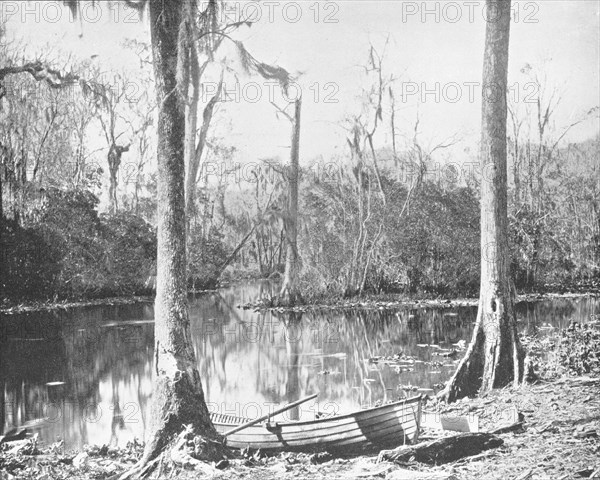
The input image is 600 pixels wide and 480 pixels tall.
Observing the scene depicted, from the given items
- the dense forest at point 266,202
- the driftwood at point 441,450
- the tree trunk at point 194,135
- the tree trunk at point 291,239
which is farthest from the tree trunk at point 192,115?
the driftwood at point 441,450

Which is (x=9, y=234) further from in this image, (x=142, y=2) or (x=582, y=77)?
(x=582, y=77)

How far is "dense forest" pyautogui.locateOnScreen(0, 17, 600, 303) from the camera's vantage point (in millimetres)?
10328

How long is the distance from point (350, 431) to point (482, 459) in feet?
3.33

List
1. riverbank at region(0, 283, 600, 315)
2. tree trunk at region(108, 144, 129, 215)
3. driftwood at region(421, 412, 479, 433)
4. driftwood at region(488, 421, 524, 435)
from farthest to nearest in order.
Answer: tree trunk at region(108, 144, 129, 215), riverbank at region(0, 283, 600, 315), driftwood at region(421, 412, 479, 433), driftwood at region(488, 421, 524, 435)

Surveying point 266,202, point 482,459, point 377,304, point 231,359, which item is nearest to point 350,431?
point 482,459

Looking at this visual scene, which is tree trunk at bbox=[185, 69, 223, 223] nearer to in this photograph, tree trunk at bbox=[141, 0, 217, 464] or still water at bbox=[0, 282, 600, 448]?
tree trunk at bbox=[141, 0, 217, 464]

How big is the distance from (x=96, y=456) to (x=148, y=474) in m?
1.27

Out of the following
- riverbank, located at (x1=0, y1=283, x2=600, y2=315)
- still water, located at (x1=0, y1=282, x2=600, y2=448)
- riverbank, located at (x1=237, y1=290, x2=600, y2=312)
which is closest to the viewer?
still water, located at (x1=0, y1=282, x2=600, y2=448)

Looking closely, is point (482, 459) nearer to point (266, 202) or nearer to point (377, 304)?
point (266, 202)

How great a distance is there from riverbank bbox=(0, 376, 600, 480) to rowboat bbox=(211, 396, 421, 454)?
10cm

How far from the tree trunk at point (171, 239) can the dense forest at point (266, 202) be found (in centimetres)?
305

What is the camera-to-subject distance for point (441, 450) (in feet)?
15.0

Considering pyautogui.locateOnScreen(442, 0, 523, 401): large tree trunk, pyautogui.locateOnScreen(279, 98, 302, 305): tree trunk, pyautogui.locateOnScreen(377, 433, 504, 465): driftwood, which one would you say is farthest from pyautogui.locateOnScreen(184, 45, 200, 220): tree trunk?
pyautogui.locateOnScreen(377, 433, 504, 465): driftwood

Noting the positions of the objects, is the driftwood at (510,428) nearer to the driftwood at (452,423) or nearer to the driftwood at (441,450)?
the driftwood at (452,423)
